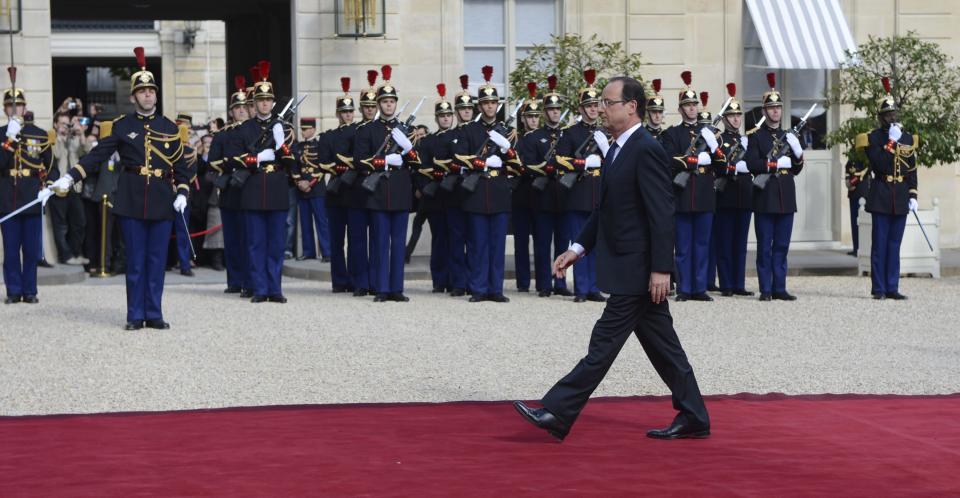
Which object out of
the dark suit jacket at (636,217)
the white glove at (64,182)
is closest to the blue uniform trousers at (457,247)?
the white glove at (64,182)

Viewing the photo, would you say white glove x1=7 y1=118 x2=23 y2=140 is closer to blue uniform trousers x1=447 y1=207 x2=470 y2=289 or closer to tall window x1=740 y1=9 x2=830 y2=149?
blue uniform trousers x1=447 y1=207 x2=470 y2=289

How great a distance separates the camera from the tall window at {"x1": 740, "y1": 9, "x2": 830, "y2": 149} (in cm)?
2216

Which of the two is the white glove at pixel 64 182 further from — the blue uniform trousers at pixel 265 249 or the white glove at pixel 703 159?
the white glove at pixel 703 159

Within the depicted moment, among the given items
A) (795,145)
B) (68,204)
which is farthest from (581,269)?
(68,204)

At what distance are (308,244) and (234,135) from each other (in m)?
4.83

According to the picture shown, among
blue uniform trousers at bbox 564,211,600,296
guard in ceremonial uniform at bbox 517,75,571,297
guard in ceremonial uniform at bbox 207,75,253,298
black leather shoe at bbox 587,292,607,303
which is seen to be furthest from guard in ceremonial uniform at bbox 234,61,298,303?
black leather shoe at bbox 587,292,607,303

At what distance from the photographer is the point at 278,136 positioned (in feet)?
52.0

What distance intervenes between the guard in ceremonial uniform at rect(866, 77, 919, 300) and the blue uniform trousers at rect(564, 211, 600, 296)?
8.84 ft

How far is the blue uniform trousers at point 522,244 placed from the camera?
1694 cm


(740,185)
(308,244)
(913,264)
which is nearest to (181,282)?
(308,244)

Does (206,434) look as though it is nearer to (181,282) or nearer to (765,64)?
(181,282)

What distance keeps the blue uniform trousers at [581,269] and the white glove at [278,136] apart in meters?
2.79

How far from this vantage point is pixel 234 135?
16.0 meters

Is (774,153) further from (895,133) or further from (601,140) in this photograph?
(601,140)
